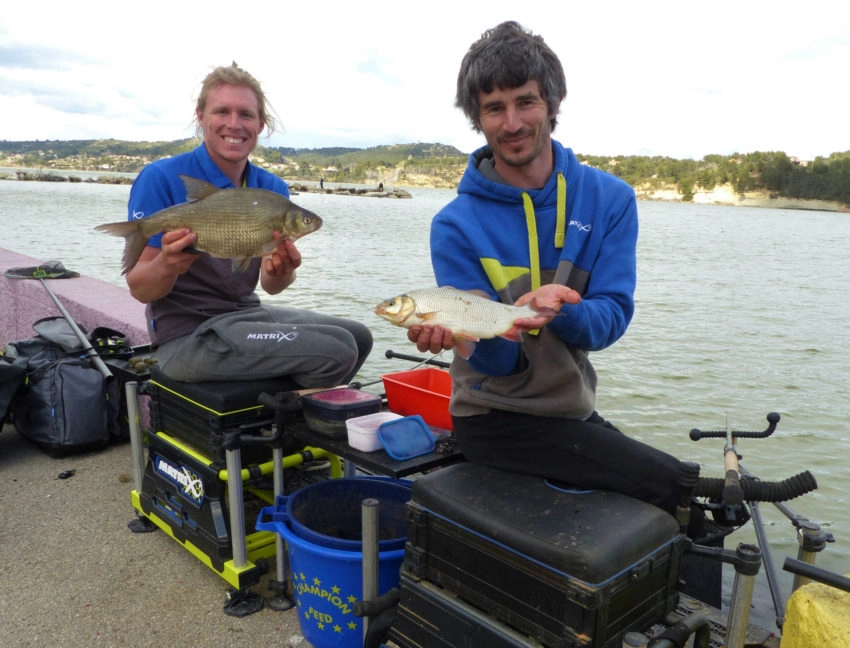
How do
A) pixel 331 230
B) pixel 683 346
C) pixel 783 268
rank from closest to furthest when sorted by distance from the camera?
pixel 683 346 → pixel 783 268 → pixel 331 230

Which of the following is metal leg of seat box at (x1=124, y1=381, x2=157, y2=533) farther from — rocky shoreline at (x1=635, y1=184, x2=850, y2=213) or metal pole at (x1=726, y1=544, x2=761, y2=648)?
rocky shoreline at (x1=635, y1=184, x2=850, y2=213)

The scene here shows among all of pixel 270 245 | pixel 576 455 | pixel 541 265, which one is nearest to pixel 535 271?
pixel 541 265

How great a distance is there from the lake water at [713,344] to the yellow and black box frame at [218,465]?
2.61 meters

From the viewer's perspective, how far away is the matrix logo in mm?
3023

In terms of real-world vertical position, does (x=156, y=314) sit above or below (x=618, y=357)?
above

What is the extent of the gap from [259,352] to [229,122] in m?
1.14

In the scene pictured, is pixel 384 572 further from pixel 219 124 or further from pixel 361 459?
pixel 219 124

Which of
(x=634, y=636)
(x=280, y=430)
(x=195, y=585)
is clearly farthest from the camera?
(x=195, y=585)

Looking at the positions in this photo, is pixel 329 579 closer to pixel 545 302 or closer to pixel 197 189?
pixel 545 302

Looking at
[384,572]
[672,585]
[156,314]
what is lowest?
[384,572]

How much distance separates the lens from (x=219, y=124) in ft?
10.6

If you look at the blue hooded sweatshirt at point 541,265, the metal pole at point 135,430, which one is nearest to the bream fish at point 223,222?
the metal pole at point 135,430

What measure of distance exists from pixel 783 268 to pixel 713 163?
99.3m

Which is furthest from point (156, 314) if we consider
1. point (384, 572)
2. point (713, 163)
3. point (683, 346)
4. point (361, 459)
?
point (713, 163)
